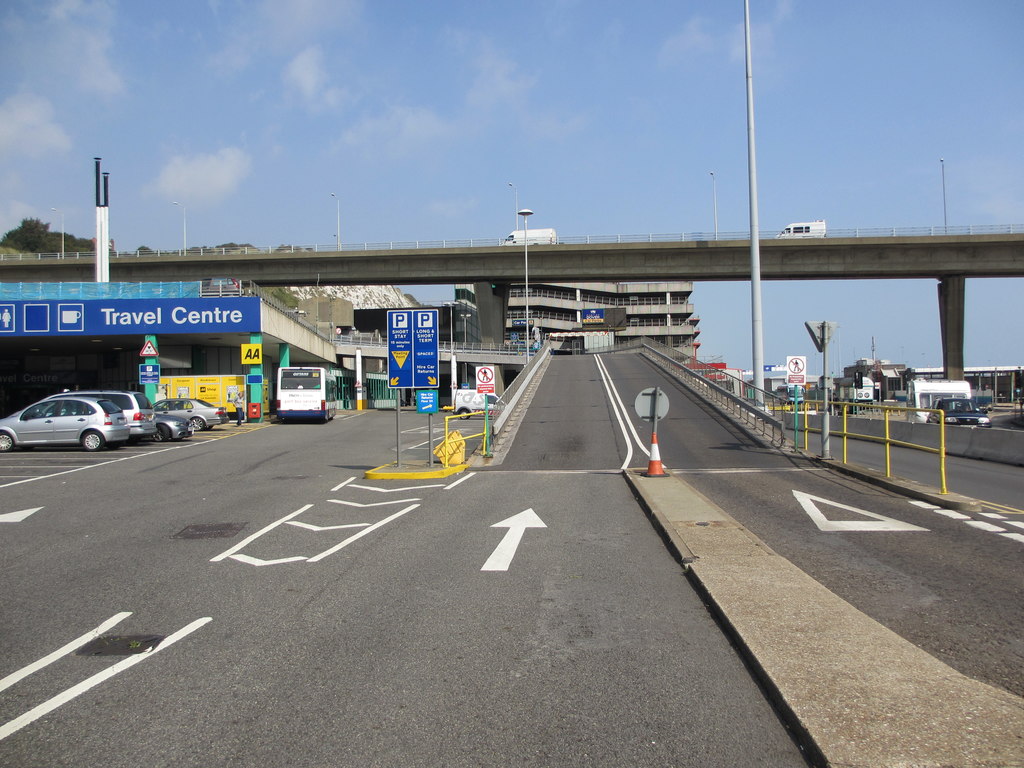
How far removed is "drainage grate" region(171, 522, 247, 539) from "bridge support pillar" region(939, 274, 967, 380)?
5861cm

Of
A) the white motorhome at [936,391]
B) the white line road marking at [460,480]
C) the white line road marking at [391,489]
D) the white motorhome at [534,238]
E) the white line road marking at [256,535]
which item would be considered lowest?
the white line road marking at [460,480]

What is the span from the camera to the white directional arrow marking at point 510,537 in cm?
817

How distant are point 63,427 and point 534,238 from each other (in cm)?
5592

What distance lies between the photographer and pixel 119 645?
5562mm

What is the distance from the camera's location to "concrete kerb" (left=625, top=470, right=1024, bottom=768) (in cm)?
368

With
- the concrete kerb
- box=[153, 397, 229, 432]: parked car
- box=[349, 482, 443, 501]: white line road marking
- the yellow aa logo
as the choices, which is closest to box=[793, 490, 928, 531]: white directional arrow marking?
the concrete kerb

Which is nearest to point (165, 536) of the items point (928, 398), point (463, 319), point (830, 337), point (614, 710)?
point (614, 710)

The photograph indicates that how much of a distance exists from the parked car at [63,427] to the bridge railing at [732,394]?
772 inches

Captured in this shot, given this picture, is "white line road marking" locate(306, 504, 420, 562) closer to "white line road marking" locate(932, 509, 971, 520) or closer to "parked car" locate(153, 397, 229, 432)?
"white line road marking" locate(932, 509, 971, 520)

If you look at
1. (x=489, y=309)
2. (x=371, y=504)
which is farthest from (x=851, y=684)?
(x=489, y=309)

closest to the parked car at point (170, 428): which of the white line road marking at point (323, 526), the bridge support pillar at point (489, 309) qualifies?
the white line road marking at point (323, 526)

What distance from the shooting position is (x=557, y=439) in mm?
24547

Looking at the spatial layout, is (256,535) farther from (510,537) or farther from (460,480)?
(460,480)

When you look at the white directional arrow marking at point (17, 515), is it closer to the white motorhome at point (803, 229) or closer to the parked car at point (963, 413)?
the parked car at point (963, 413)
